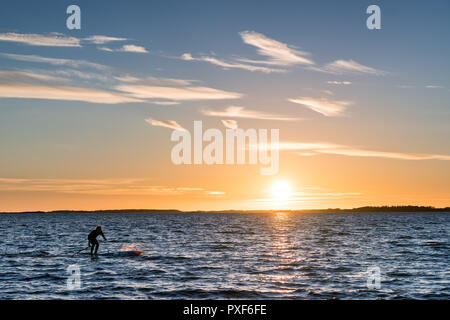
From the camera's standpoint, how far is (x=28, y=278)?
30859 millimetres
